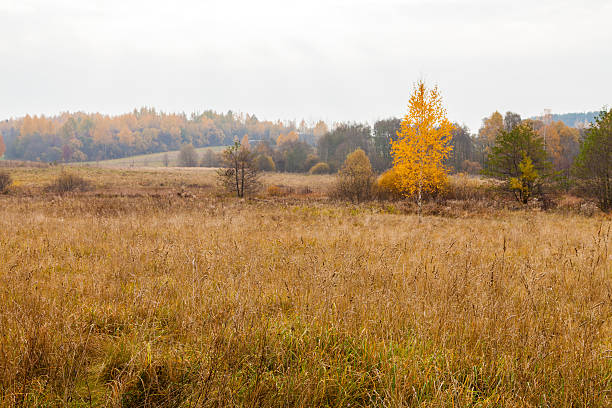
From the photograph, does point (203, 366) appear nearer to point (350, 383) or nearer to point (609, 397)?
point (350, 383)

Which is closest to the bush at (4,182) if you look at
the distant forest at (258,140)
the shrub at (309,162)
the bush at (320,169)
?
the distant forest at (258,140)

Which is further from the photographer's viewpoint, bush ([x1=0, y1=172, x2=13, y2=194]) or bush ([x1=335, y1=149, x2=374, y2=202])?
bush ([x1=0, y1=172, x2=13, y2=194])

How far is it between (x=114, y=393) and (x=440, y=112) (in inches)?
750

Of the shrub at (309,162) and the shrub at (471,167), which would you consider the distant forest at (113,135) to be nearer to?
the shrub at (309,162)

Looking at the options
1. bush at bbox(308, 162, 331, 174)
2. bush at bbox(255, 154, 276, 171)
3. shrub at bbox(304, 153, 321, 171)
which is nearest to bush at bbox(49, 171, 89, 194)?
bush at bbox(255, 154, 276, 171)

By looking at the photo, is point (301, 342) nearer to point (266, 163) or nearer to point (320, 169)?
point (320, 169)

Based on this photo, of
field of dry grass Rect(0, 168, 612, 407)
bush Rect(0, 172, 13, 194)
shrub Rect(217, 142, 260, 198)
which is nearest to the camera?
field of dry grass Rect(0, 168, 612, 407)

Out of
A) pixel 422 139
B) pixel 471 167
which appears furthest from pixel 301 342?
pixel 471 167

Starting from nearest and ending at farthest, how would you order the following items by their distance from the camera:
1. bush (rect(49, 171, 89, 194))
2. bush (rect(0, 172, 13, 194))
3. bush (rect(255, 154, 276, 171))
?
bush (rect(0, 172, 13, 194)), bush (rect(49, 171, 89, 194)), bush (rect(255, 154, 276, 171))

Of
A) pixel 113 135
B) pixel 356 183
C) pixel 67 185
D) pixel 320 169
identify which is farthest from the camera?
pixel 113 135

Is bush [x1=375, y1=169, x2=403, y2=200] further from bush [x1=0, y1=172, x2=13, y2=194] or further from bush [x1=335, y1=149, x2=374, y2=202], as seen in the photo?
bush [x1=0, y1=172, x2=13, y2=194]

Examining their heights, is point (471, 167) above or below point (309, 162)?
below

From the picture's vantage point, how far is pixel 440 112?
698 inches

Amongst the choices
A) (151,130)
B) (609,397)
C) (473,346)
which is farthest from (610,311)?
(151,130)
